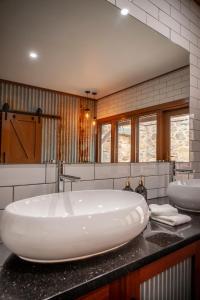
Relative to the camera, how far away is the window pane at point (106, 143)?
1.17m

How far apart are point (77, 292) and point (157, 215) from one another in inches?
22.6

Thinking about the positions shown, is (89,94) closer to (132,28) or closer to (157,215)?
(132,28)

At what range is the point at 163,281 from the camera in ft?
2.48

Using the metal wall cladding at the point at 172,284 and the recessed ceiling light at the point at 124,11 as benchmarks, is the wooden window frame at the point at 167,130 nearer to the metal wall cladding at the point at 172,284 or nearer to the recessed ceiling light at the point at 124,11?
the recessed ceiling light at the point at 124,11

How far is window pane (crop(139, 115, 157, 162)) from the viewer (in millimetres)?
1387

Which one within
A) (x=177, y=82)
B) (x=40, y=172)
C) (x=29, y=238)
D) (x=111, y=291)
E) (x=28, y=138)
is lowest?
(x=111, y=291)

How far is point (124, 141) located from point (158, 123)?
1.07 feet

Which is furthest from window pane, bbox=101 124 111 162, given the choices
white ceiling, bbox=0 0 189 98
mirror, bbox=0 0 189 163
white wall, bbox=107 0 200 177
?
white wall, bbox=107 0 200 177

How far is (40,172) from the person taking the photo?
0.95 m

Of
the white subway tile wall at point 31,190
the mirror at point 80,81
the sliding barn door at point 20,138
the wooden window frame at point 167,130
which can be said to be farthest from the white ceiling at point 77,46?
the white subway tile wall at point 31,190

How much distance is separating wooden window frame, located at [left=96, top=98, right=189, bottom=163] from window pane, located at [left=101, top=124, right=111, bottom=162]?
0.02m

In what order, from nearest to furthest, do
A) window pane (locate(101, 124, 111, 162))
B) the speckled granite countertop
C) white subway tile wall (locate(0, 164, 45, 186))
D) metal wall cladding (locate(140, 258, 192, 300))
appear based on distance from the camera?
1. the speckled granite countertop
2. metal wall cladding (locate(140, 258, 192, 300))
3. white subway tile wall (locate(0, 164, 45, 186))
4. window pane (locate(101, 124, 111, 162))

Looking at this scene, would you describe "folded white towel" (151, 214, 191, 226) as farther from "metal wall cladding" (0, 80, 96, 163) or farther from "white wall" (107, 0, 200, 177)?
"white wall" (107, 0, 200, 177)

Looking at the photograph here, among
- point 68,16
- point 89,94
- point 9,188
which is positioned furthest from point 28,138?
point 68,16
